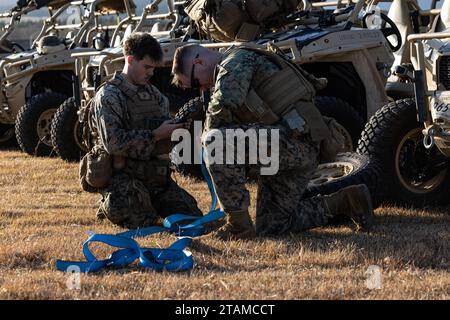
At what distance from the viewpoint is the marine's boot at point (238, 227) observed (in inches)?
229

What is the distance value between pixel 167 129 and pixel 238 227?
833mm

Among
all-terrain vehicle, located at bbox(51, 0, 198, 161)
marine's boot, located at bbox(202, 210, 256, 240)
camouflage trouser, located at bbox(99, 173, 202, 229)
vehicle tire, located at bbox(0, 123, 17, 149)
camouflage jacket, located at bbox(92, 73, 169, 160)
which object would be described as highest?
camouflage jacket, located at bbox(92, 73, 169, 160)

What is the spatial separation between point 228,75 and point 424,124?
156cm

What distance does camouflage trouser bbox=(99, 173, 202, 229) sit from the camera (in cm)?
652

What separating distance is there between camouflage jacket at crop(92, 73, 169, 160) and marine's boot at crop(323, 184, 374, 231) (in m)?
1.17

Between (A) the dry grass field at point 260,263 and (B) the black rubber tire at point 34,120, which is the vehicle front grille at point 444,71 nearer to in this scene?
(A) the dry grass field at point 260,263

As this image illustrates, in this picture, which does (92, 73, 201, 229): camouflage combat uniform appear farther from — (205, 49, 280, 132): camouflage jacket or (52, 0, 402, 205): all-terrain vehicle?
(52, 0, 402, 205): all-terrain vehicle

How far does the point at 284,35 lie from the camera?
28.3 ft

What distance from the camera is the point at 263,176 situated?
6.07 m

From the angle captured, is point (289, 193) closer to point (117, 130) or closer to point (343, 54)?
point (117, 130)

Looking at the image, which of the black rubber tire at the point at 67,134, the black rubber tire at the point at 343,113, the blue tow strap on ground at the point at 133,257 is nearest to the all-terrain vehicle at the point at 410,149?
the black rubber tire at the point at 343,113

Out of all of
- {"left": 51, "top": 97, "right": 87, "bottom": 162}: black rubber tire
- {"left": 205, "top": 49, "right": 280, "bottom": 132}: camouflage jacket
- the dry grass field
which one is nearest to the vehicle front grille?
the dry grass field

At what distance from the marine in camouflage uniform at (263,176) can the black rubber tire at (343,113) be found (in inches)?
88.8

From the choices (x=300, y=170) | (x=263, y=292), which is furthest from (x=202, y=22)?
(x=263, y=292)
